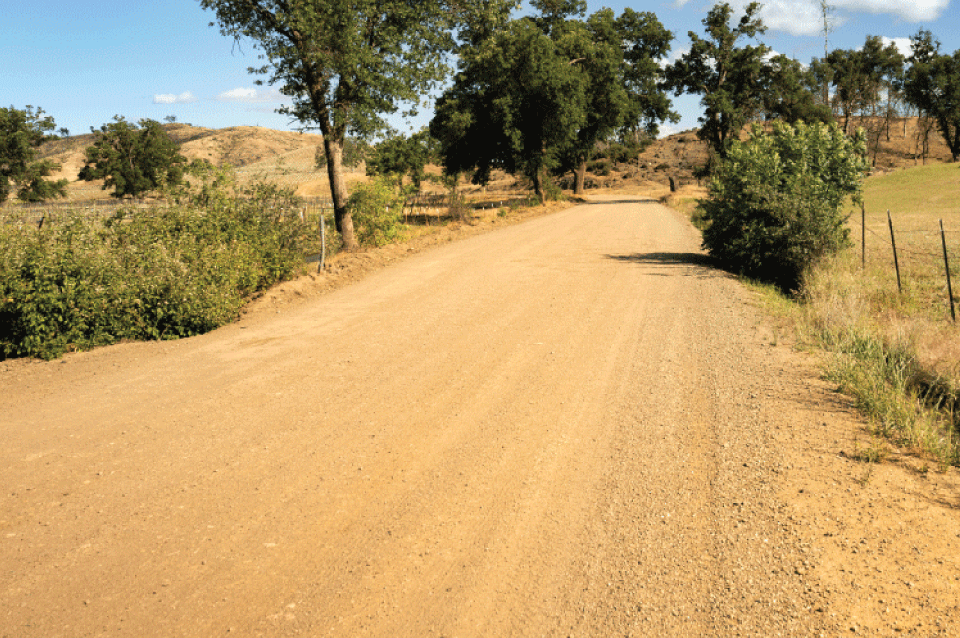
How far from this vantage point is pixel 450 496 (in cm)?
490

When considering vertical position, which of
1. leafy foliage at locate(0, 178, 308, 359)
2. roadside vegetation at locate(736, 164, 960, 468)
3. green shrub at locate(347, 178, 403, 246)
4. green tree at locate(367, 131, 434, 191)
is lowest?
roadside vegetation at locate(736, 164, 960, 468)

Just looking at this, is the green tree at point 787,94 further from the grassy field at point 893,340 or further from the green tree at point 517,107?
the grassy field at point 893,340

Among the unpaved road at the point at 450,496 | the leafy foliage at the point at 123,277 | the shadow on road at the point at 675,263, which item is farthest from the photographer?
the shadow on road at the point at 675,263

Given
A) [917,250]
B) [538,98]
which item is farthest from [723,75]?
[917,250]

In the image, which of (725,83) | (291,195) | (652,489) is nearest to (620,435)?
(652,489)

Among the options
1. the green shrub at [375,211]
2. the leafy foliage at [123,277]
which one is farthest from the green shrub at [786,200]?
the leafy foliage at [123,277]

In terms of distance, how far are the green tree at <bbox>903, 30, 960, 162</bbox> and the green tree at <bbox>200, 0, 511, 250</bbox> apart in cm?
6967

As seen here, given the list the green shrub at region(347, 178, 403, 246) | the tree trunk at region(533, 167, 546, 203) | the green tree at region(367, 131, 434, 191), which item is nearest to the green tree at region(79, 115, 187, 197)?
the green tree at region(367, 131, 434, 191)

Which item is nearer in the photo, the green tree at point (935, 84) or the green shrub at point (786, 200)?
the green shrub at point (786, 200)

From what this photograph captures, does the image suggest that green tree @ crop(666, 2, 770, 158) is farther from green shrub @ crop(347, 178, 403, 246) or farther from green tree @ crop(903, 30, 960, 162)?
green shrub @ crop(347, 178, 403, 246)

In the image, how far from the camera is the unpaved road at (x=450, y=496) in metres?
3.62

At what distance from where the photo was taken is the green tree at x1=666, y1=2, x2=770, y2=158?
5778 centimetres

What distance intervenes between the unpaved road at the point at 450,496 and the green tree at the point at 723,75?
182 feet

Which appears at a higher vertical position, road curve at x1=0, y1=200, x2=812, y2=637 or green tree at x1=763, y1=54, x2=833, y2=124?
green tree at x1=763, y1=54, x2=833, y2=124
